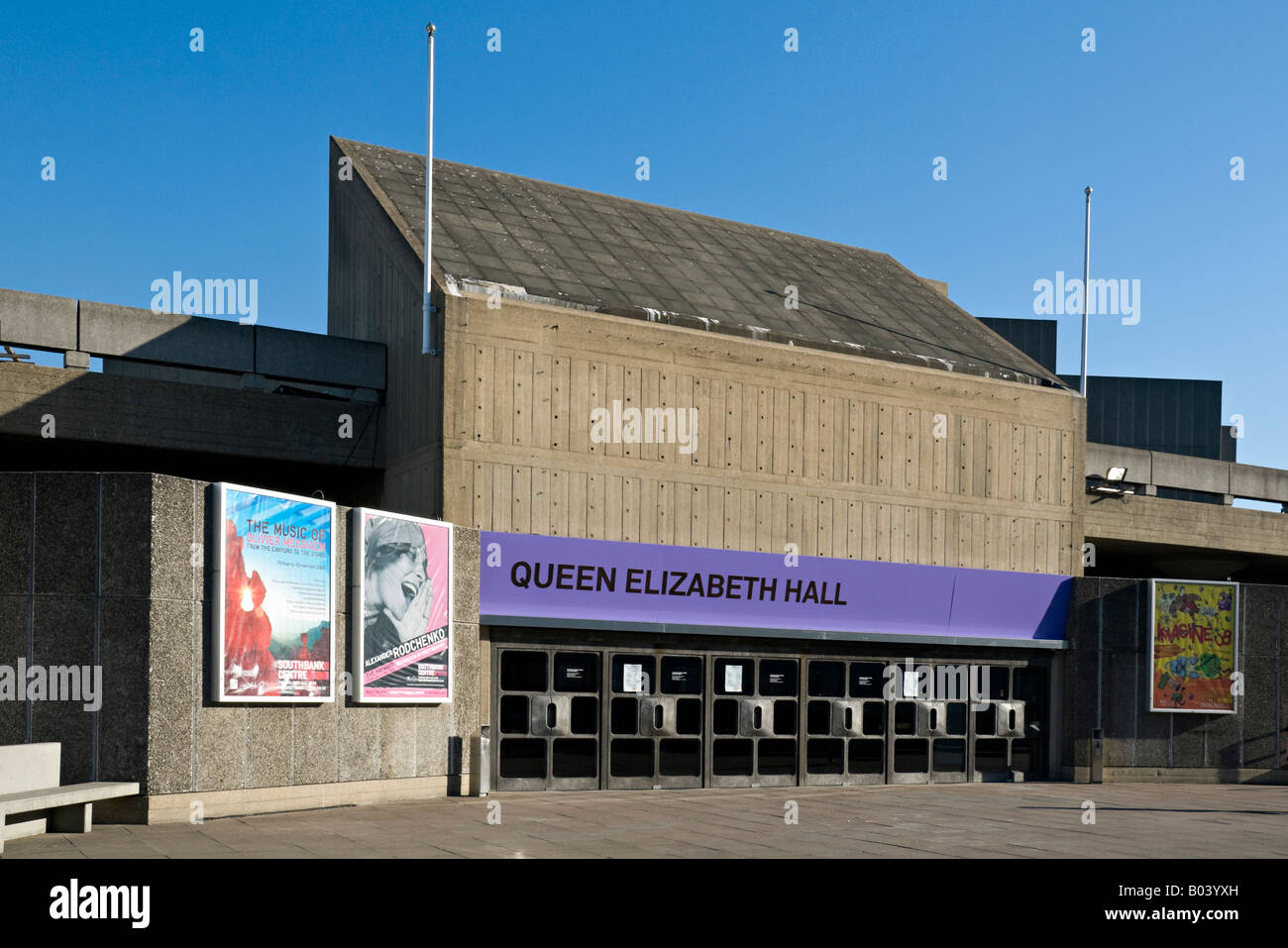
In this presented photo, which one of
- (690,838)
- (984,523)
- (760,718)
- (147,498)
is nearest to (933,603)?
(984,523)

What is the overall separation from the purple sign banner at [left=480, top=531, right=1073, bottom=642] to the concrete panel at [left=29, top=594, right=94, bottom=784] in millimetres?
6715

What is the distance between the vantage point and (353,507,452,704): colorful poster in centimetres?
1967

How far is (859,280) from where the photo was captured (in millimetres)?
32281

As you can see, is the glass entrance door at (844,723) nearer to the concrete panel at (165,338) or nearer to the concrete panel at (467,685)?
the concrete panel at (467,685)

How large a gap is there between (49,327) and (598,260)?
9.79 m

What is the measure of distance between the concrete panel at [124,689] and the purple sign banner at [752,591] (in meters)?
6.37

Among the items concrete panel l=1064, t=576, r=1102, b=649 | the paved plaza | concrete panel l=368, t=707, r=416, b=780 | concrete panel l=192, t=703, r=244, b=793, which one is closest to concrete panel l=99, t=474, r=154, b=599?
concrete panel l=192, t=703, r=244, b=793

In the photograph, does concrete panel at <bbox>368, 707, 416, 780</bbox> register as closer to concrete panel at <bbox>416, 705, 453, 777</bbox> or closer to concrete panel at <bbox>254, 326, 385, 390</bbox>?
concrete panel at <bbox>416, 705, 453, 777</bbox>

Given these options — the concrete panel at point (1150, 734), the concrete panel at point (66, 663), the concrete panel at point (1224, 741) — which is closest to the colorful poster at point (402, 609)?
the concrete panel at point (66, 663)

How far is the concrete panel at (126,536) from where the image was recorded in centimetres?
1669

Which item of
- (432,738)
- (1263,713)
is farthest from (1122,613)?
(432,738)

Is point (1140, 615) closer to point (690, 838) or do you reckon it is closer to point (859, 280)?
point (859, 280)

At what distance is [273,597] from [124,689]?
229cm

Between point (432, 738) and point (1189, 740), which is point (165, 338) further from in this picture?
point (1189, 740)
